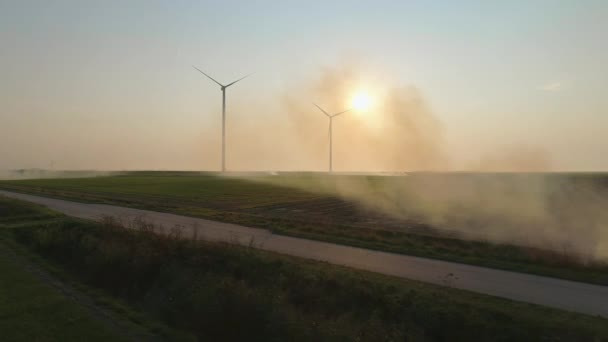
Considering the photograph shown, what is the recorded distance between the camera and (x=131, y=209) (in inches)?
1670

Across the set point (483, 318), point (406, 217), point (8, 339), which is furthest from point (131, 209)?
point (483, 318)

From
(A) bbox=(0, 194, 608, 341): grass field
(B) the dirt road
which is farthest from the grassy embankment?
(B) the dirt road

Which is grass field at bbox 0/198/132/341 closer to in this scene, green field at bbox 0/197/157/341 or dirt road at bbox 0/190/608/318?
green field at bbox 0/197/157/341

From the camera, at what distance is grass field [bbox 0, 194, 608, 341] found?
13.2 m

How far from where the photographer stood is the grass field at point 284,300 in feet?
43.3

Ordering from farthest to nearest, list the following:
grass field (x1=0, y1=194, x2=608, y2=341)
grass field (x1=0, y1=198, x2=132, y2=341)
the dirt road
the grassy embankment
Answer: the dirt road
grass field (x1=0, y1=194, x2=608, y2=341)
the grassy embankment
grass field (x1=0, y1=198, x2=132, y2=341)

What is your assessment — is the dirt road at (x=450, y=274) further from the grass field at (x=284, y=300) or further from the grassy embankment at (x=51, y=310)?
the grassy embankment at (x=51, y=310)

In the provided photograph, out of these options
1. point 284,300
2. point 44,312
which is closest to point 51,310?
point 44,312

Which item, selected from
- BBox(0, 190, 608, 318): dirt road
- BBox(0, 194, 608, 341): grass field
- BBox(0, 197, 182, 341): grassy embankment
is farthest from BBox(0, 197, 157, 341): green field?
BBox(0, 190, 608, 318): dirt road

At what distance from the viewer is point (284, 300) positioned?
53.3 ft

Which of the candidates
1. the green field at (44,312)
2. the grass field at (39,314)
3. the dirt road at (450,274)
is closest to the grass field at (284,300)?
the grass field at (39,314)

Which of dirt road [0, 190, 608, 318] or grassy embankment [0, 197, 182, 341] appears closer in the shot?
grassy embankment [0, 197, 182, 341]

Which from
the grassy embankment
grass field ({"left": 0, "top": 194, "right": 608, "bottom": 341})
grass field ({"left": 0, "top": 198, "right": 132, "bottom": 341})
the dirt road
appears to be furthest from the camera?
the dirt road

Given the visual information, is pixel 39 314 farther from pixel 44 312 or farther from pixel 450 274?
Answer: pixel 450 274
